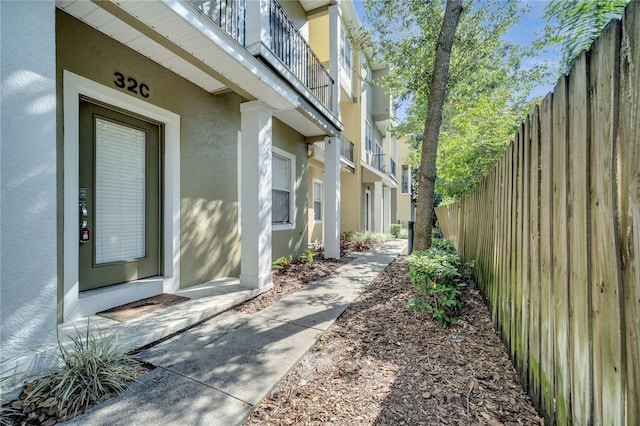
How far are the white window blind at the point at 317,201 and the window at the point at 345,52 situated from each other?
15.4 feet

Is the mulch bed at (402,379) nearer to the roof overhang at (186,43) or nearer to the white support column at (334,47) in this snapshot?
the roof overhang at (186,43)

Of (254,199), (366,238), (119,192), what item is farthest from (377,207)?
(119,192)

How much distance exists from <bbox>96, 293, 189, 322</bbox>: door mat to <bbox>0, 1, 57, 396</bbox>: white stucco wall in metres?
1.21

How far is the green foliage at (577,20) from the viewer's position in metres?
2.53

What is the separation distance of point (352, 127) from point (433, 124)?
26.2 ft

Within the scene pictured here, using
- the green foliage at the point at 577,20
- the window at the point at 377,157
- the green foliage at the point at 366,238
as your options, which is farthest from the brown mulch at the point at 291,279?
the window at the point at 377,157

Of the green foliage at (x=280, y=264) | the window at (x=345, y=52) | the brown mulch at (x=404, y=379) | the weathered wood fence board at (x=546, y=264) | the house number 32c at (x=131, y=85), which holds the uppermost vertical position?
the window at (x=345, y=52)

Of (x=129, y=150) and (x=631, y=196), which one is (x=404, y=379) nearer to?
(x=631, y=196)

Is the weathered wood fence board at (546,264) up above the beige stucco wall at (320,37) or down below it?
below

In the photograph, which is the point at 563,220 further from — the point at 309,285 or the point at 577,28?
the point at 309,285

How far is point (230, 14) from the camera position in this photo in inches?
188

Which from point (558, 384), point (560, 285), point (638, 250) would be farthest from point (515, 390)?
point (638, 250)

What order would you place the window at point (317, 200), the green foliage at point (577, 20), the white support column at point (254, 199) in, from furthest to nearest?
the window at point (317, 200) < the white support column at point (254, 199) < the green foliage at point (577, 20)

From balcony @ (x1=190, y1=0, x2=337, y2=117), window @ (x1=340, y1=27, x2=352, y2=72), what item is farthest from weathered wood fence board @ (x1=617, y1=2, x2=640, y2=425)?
window @ (x1=340, y1=27, x2=352, y2=72)
